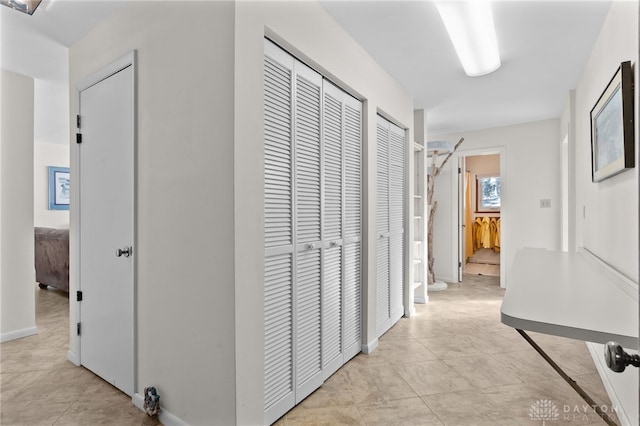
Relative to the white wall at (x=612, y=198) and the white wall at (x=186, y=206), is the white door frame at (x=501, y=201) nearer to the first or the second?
the white wall at (x=612, y=198)

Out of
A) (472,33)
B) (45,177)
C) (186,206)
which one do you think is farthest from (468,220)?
(45,177)

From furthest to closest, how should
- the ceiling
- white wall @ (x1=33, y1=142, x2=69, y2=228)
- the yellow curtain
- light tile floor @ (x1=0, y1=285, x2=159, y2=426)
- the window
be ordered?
the window, the yellow curtain, white wall @ (x1=33, y1=142, x2=69, y2=228), the ceiling, light tile floor @ (x1=0, y1=285, x2=159, y2=426)

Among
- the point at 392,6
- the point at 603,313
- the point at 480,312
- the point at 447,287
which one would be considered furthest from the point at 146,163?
the point at 447,287

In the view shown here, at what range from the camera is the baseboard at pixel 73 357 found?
95.7 inches

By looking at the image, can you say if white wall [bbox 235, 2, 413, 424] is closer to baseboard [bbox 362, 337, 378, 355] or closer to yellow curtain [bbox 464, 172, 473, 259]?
baseboard [bbox 362, 337, 378, 355]

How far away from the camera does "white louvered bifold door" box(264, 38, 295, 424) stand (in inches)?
68.4

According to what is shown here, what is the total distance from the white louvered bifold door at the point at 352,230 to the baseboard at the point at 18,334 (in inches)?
109

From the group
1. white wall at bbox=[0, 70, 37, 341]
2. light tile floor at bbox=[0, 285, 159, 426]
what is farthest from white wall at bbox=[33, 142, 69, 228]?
light tile floor at bbox=[0, 285, 159, 426]

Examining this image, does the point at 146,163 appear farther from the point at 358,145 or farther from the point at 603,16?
the point at 603,16

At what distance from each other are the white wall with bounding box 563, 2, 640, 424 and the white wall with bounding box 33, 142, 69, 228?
7777mm

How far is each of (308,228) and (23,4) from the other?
211cm

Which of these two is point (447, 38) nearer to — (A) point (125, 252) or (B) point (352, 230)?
(B) point (352, 230)

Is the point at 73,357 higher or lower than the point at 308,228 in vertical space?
lower

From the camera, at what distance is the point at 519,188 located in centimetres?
499
